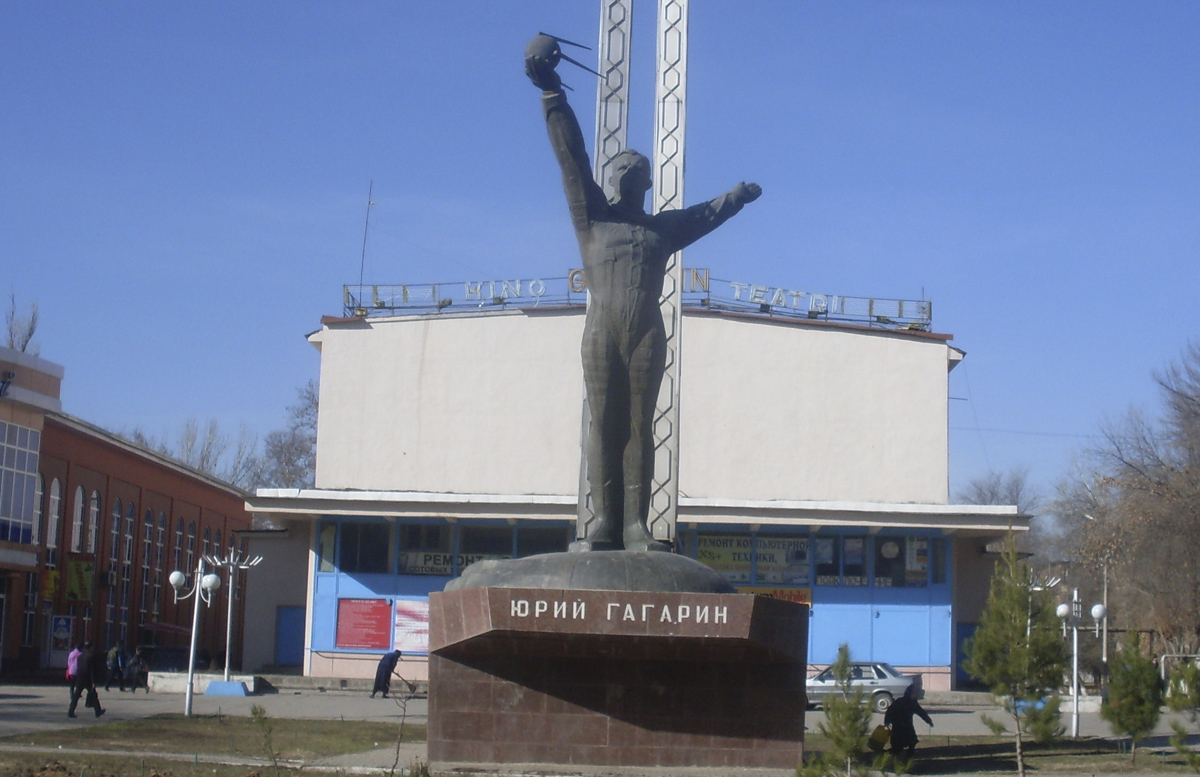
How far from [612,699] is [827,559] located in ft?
72.8

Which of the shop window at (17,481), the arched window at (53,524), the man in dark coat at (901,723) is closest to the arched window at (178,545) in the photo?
the arched window at (53,524)

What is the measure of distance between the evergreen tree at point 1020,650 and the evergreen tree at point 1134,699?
5.33 feet

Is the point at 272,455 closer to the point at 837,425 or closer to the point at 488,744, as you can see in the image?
the point at 837,425

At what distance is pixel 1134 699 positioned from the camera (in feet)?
46.1

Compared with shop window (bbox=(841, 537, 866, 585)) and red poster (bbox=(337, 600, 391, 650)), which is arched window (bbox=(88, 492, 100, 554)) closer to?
red poster (bbox=(337, 600, 391, 650))

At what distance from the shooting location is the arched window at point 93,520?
3897 centimetres

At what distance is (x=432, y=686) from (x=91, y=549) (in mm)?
31813

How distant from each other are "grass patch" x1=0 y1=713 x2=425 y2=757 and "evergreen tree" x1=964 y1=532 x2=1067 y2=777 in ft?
19.1

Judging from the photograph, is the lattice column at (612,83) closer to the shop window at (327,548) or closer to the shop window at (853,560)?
the shop window at (853,560)

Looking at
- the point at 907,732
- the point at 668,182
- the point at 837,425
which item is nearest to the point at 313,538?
the point at 837,425

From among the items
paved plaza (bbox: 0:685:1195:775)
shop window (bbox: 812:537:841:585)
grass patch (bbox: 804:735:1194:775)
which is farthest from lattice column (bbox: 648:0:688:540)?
shop window (bbox: 812:537:841:585)

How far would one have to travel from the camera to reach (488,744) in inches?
391

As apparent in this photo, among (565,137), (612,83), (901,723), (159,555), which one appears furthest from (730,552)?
(565,137)

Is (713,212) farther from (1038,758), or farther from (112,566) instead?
(112,566)
